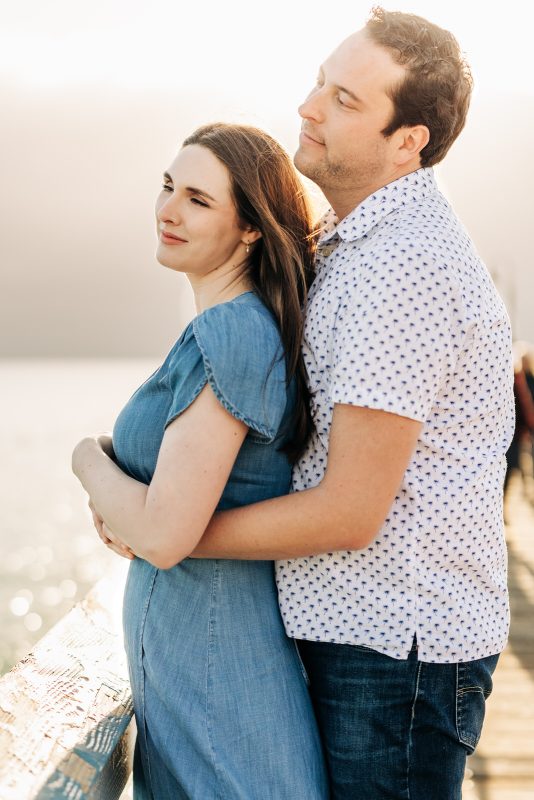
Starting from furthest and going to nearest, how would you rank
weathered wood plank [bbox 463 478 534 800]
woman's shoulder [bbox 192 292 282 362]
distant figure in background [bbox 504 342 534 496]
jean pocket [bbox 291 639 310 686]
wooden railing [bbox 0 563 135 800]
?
distant figure in background [bbox 504 342 534 496] → weathered wood plank [bbox 463 478 534 800] → jean pocket [bbox 291 639 310 686] → woman's shoulder [bbox 192 292 282 362] → wooden railing [bbox 0 563 135 800]

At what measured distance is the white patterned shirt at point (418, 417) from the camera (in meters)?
1.64

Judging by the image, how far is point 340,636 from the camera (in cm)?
180

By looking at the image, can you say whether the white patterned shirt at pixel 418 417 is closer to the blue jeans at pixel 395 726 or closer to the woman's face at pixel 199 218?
the blue jeans at pixel 395 726

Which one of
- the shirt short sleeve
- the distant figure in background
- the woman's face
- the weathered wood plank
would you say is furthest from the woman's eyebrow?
the distant figure in background

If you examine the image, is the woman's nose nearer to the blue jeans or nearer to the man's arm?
the man's arm

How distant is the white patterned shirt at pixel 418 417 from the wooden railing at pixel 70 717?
395 millimetres

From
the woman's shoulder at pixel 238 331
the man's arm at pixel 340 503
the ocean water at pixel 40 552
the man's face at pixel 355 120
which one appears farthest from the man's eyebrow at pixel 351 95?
the ocean water at pixel 40 552

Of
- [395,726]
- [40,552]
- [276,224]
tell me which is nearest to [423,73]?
[276,224]

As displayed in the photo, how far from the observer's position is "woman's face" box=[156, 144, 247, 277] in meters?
2.06

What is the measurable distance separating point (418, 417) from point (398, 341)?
0.14m

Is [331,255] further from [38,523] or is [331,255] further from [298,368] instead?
[38,523]

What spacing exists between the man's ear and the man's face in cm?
2

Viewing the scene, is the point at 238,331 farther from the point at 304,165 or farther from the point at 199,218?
the point at 304,165

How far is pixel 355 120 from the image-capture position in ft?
6.67
